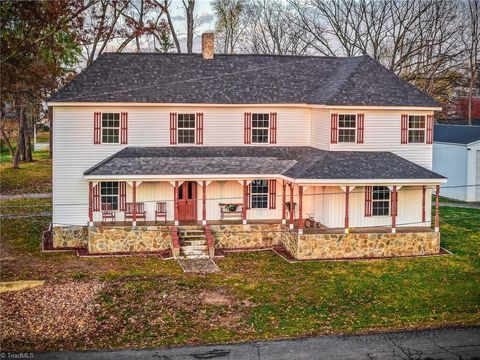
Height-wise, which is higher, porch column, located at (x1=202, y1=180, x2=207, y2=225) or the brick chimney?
the brick chimney

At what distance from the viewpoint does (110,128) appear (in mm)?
31266

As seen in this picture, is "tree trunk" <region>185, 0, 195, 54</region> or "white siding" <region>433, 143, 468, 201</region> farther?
"tree trunk" <region>185, 0, 195, 54</region>

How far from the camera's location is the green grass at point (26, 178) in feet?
149

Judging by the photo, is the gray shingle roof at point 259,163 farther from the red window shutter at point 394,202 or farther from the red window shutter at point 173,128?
the red window shutter at point 394,202

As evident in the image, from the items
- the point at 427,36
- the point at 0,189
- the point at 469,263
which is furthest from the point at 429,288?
the point at 427,36

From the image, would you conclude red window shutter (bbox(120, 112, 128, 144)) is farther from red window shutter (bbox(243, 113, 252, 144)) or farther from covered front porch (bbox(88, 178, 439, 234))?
red window shutter (bbox(243, 113, 252, 144))

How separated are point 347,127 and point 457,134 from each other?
1653 cm

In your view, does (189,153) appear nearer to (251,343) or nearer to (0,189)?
(251,343)

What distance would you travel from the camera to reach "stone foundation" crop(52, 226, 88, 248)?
30.7 meters

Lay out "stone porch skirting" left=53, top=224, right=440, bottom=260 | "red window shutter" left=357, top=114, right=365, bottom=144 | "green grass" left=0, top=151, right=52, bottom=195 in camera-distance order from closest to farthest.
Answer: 1. "stone porch skirting" left=53, top=224, right=440, bottom=260
2. "red window shutter" left=357, top=114, right=365, bottom=144
3. "green grass" left=0, top=151, right=52, bottom=195

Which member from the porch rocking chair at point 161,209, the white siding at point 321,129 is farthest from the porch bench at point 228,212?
the white siding at point 321,129

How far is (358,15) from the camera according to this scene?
57031 mm

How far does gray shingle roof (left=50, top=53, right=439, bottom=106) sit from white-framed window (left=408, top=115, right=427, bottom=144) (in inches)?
28.9

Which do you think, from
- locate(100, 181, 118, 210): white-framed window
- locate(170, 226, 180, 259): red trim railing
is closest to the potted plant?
locate(170, 226, 180, 259): red trim railing
